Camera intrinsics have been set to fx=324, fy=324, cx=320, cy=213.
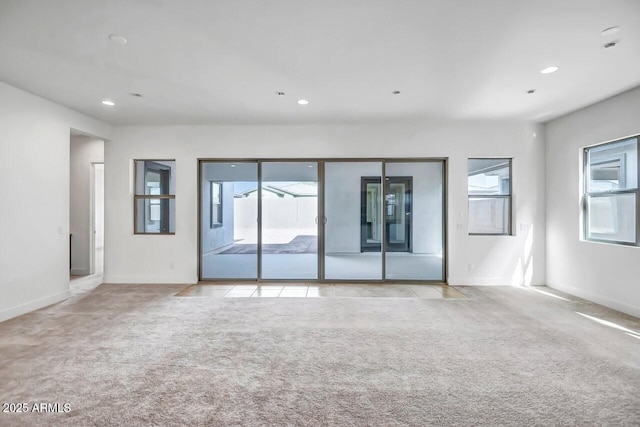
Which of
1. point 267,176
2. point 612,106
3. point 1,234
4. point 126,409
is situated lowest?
point 126,409

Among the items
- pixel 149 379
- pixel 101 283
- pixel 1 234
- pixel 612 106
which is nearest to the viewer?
pixel 149 379

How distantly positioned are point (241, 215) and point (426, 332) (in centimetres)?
397

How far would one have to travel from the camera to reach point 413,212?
594 centimetres

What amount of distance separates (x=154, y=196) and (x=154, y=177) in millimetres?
368

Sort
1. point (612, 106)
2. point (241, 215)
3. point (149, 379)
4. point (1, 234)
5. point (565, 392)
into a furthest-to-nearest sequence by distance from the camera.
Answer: point (241, 215), point (612, 106), point (1, 234), point (149, 379), point (565, 392)

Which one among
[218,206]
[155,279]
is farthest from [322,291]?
[155,279]

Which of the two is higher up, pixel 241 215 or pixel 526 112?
pixel 526 112

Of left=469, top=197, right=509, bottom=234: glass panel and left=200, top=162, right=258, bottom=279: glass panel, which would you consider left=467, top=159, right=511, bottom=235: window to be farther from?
left=200, top=162, right=258, bottom=279: glass panel

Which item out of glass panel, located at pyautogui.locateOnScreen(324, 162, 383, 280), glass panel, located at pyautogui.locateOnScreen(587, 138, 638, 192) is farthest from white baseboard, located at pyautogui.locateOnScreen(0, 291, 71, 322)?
glass panel, located at pyautogui.locateOnScreen(587, 138, 638, 192)

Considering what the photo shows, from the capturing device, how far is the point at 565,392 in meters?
2.30

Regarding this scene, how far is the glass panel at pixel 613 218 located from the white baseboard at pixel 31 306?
7.74 m

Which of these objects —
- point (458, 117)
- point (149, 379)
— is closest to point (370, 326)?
point (149, 379)

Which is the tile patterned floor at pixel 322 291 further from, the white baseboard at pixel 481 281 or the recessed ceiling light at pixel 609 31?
the recessed ceiling light at pixel 609 31

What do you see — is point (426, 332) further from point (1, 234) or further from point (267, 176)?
point (1, 234)
